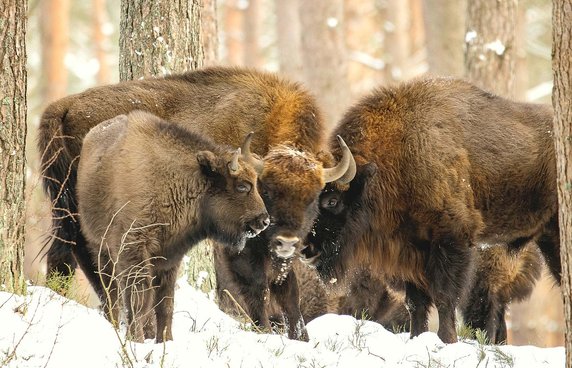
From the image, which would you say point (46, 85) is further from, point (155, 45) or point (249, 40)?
point (155, 45)

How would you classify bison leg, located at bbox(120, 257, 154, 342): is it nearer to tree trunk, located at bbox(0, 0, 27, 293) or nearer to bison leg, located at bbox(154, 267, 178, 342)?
bison leg, located at bbox(154, 267, 178, 342)

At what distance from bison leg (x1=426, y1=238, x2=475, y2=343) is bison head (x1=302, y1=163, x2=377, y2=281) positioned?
0.75m

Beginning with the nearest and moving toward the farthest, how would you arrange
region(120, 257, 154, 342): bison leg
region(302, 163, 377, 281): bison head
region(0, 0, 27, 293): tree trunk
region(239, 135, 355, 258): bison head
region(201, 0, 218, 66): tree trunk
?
region(120, 257, 154, 342): bison leg
region(0, 0, 27, 293): tree trunk
region(239, 135, 355, 258): bison head
region(302, 163, 377, 281): bison head
region(201, 0, 218, 66): tree trunk

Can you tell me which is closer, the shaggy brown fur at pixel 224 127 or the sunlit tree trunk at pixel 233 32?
the shaggy brown fur at pixel 224 127

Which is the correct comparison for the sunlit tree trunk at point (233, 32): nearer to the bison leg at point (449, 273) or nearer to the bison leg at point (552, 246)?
the bison leg at point (552, 246)

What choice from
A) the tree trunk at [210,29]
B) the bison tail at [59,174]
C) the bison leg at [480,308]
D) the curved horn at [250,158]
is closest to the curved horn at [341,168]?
the curved horn at [250,158]

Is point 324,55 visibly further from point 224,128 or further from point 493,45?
point 224,128

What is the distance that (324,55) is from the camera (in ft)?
61.4

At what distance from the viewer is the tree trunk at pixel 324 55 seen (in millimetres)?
18781

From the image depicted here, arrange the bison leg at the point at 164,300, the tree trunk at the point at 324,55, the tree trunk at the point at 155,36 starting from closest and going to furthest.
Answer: the bison leg at the point at 164,300, the tree trunk at the point at 155,36, the tree trunk at the point at 324,55

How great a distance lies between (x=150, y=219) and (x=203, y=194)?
1.78 feet

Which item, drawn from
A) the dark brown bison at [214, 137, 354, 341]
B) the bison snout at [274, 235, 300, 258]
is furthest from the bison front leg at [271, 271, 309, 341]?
the bison snout at [274, 235, 300, 258]

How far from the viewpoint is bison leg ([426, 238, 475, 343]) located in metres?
8.13

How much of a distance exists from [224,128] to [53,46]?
55.4 ft
